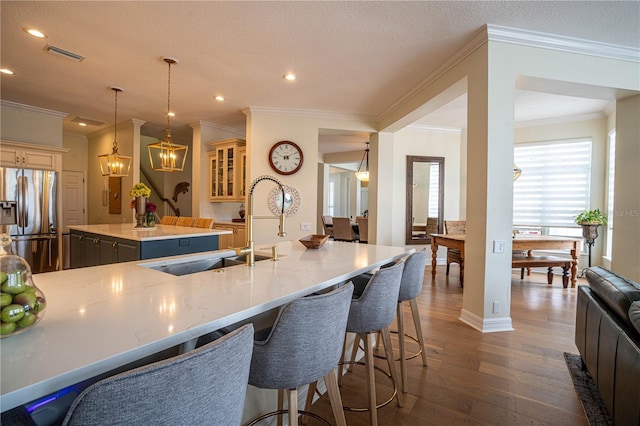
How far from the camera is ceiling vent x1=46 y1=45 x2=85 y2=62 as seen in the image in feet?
10.2

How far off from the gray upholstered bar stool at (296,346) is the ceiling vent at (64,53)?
12.4 ft

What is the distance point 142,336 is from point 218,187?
210 inches

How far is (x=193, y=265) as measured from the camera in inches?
78.7

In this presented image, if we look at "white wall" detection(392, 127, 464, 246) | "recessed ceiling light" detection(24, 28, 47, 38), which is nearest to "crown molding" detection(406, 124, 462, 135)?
"white wall" detection(392, 127, 464, 246)

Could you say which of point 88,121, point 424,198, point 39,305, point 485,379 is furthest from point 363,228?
point 39,305

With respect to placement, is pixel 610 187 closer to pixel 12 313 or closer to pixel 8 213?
pixel 12 313

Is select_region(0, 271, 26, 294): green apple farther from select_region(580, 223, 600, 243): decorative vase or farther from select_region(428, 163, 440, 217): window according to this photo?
select_region(580, 223, 600, 243): decorative vase

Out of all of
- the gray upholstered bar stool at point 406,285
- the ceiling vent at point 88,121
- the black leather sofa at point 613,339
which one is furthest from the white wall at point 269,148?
the black leather sofa at point 613,339

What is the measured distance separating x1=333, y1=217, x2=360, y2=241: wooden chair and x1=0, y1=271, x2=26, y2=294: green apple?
728cm

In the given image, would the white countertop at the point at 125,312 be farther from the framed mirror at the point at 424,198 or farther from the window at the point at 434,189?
the window at the point at 434,189

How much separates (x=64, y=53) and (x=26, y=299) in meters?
3.57

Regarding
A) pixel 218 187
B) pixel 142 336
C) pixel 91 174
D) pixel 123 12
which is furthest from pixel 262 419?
pixel 91 174

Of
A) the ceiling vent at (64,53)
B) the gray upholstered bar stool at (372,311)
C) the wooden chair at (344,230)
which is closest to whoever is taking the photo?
the gray upholstered bar stool at (372,311)

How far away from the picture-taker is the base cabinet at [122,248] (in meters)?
3.24
